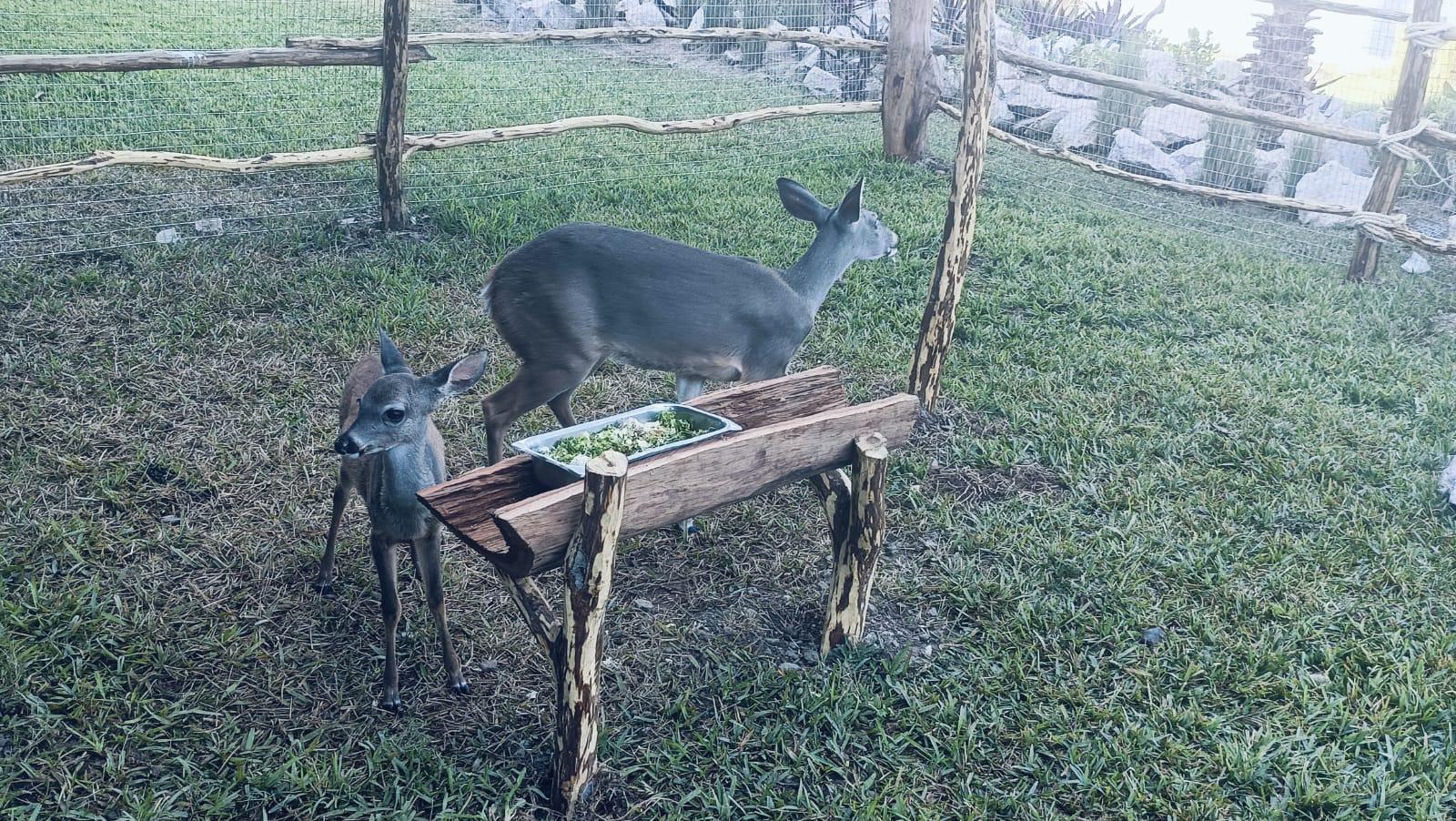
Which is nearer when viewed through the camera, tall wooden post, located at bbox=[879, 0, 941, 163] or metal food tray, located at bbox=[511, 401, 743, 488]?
metal food tray, located at bbox=[511, 401, 743, 488]

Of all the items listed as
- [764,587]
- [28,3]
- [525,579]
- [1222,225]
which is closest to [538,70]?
[28,3]

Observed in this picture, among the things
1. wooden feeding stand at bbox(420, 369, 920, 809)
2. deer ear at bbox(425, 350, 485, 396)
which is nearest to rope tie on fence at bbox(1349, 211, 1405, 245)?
wooden feeding stand at bbox(420, 369, 920, 809)

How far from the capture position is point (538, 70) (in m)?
10.5

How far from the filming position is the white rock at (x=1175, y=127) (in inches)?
397

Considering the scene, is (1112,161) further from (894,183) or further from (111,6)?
(111,6)

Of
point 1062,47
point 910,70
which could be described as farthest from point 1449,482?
point 1062,47

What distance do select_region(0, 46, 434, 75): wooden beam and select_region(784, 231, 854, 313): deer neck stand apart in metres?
3.28

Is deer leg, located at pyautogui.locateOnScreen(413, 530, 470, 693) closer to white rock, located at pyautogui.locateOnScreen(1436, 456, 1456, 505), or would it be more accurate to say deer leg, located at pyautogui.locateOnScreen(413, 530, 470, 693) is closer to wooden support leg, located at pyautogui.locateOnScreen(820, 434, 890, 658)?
wooden support leg, located at pyautogui.locateOnScreen(820, 434, 890, 658)

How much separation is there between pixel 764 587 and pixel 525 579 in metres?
1.26

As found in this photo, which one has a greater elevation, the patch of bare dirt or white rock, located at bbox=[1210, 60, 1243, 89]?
white rock, located at bbox=[1210, 60, 1243, 89]

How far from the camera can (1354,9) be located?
319 inches

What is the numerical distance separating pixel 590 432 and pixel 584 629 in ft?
2.08

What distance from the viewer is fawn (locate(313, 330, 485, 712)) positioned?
3.10m

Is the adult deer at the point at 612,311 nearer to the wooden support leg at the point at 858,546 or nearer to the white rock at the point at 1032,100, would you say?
the wooden support leg at the point at 858,546
